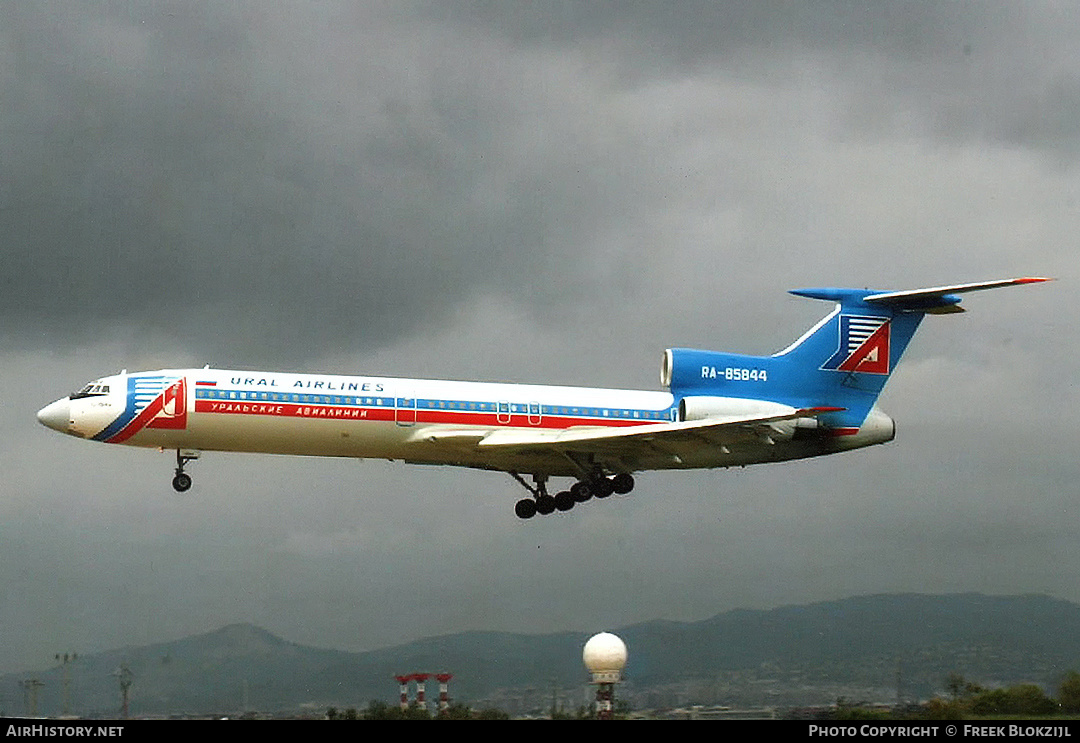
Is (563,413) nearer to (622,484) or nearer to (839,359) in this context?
(622,484)

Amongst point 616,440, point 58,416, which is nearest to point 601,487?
point 616,440

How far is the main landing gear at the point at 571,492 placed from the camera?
56844mm

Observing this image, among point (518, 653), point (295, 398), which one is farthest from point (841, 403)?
point (295, 398)

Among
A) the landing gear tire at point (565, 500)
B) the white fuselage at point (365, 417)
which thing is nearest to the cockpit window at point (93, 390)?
the white fuselage at point (365, 417)

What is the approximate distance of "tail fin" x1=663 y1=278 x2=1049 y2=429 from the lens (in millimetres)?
57031

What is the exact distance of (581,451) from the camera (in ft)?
180

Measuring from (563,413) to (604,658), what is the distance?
28.2ft

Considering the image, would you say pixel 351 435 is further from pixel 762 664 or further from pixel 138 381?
pixel 762 664

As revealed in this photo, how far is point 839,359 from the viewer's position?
59250mm

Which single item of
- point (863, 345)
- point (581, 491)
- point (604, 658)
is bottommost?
point (604, 658)

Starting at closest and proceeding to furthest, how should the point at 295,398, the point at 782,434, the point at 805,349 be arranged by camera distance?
the point at 295,398 → the point at 782,434 → the point at 805,349

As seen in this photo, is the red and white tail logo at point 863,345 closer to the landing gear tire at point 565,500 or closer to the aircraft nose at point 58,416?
the landing gear tire at point 565,500

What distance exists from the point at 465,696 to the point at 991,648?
19160 millimetres

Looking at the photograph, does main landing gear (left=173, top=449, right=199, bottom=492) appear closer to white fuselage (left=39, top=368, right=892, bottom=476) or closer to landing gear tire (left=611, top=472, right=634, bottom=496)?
white fuselage (left=39, top=368, right=892, bottom=476)
